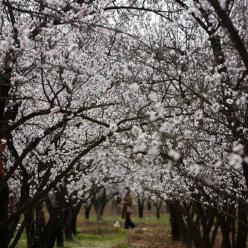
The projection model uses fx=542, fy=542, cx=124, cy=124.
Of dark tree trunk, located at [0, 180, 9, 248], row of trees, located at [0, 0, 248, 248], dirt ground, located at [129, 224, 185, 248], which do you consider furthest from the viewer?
dirt ground, located at [129, 224, 185, 248]

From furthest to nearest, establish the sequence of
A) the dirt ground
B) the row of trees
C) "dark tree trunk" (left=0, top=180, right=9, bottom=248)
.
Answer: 1. the dirt ground
2. "dark tree trunk" (left=0, top=180, right=9, bottom=248)
3. the row of trees

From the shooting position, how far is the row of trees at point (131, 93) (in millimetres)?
6621

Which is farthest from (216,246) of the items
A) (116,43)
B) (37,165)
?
(116,43)

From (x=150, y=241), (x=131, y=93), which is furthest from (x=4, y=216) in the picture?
(x=150, y=241)

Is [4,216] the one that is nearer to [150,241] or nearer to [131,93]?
[131,93]

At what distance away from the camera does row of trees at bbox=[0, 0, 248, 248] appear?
6.62m

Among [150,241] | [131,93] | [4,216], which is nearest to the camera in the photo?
[131,93]

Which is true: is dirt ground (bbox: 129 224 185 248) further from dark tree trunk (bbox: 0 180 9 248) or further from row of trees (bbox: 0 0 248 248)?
dark tree trunk (bbox: 0 180 9 248)

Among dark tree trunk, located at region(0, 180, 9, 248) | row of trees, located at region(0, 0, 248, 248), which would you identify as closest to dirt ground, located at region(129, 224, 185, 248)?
row of trees, located at region(0, 0, 248, 248)

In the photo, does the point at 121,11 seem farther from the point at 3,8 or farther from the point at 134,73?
the point at 3,8

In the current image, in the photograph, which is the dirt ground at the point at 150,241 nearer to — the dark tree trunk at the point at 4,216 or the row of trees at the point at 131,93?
the row of trees at the point at 131,93

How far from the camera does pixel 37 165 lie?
11625mm

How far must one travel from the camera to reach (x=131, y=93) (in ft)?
23.2

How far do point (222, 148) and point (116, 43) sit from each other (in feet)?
10.6
